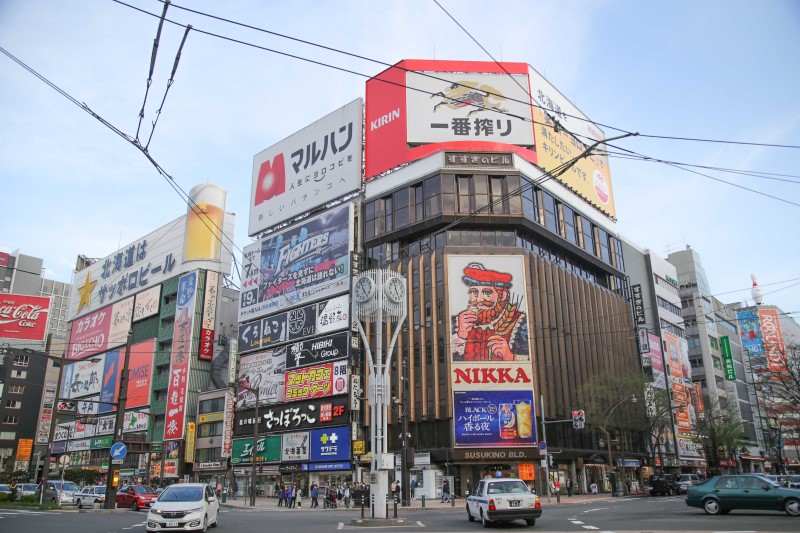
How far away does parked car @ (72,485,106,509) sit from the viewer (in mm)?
32125

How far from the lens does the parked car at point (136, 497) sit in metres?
33.3

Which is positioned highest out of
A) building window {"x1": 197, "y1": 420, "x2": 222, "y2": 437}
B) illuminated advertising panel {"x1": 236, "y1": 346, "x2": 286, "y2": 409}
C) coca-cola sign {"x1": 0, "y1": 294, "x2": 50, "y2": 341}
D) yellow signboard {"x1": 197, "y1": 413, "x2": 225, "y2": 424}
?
coca-cola sign {"x1": 0, "y1": 294, "x2": 50, "y2": 341}

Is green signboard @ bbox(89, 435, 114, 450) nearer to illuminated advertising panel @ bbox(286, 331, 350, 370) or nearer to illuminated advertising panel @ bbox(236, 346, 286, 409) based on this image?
illuminated advertising panel @ bbox(236, 346, 286, 409)

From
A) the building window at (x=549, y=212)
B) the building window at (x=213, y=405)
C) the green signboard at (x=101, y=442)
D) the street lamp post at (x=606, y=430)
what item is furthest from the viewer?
the green signboard at (x=101, y=442)

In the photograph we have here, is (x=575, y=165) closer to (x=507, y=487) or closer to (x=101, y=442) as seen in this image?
(x=507, y=487)

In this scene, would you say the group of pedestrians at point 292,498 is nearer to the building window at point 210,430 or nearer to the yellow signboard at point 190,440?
the building window at point 210,430

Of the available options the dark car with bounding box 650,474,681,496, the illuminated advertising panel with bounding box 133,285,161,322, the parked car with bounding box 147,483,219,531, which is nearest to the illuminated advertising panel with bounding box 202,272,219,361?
the illuminated advertising panel with bounding box 133,285,161,322

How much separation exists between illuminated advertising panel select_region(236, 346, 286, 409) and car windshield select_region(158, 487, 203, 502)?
142ft

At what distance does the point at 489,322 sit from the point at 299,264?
22385 millimetres

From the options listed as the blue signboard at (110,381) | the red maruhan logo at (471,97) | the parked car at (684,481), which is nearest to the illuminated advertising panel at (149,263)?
the blue signboard at (110,381)

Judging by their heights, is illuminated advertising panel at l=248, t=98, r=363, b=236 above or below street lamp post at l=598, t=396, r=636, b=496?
above

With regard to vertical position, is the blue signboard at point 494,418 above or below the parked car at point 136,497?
above

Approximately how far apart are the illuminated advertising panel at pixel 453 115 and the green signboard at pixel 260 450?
28.4 metres

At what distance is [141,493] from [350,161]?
123 ft
